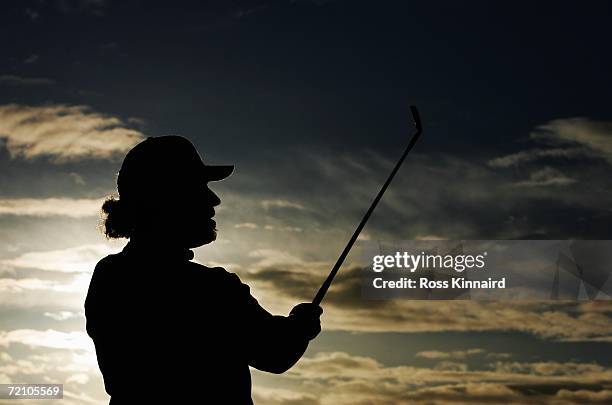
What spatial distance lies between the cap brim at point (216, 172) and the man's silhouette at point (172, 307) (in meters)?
0.02

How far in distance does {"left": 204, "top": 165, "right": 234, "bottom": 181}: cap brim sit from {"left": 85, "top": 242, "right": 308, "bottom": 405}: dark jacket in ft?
1.65

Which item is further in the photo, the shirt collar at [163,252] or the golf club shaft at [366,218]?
the golf club shaft at [366,218]

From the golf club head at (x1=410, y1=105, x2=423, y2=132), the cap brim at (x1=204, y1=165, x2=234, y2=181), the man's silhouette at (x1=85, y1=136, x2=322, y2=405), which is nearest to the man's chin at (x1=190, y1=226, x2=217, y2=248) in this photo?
the man's silhouette at (x1=85, y1=136, x2=322, y2=405)

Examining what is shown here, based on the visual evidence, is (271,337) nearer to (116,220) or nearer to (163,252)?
(163,252)

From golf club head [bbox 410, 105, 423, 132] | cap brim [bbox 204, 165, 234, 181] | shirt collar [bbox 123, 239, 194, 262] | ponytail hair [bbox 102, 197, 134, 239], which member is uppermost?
golf club head [bbox 410, 105, 423, 132]

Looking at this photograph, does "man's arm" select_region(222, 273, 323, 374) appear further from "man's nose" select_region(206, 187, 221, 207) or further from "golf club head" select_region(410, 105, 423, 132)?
"golf club head" select_region(410, 105, 423, 132)

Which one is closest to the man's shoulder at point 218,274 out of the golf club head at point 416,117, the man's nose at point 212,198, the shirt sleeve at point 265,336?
the shirt sleeve at point 265,336

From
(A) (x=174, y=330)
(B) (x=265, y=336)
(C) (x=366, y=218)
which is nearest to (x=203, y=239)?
(A) (x=174, y=330)

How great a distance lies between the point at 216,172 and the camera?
4910 mm

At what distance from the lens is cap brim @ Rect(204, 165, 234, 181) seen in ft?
16.0

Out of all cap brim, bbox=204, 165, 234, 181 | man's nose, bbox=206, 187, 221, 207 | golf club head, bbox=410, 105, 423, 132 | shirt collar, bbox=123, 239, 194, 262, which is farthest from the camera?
golf club head, bbox=410, 105, 423, 132

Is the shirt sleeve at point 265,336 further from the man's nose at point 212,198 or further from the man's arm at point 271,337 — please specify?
the man's nose at point 212,198

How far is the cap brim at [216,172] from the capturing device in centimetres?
487

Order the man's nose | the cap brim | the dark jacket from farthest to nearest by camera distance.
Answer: the cap brim, the man's nose, the dark jacket
